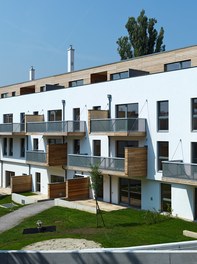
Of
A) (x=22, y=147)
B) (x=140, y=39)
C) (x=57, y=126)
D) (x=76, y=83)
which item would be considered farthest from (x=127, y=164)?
(x=140, y=39)

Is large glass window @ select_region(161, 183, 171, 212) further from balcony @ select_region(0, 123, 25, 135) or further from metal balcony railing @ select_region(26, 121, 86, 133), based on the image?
balcony @ select_region(0, 123, 25, 135)

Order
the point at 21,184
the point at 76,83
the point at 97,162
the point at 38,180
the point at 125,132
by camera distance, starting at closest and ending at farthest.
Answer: the point at 125,132
the point at 97,162
the point at 21,184
the point at 38,180
the point at 76,83

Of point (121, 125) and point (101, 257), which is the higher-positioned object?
point (121, 125)

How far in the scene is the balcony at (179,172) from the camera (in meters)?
18.3

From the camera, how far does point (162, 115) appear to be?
21.1 m

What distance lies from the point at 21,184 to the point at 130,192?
38.7 ft

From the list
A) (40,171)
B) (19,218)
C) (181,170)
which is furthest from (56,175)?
(181,170)

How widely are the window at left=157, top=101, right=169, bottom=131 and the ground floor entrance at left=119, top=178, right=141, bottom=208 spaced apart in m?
3.98

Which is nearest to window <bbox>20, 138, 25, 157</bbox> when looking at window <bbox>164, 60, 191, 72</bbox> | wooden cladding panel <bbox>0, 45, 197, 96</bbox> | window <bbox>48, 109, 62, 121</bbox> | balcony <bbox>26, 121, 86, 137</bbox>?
balcony <bbox>26, 121, 86, 137</bbox>

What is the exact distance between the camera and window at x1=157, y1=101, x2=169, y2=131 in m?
20.9

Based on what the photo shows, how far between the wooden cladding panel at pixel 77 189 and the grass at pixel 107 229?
8.30ft

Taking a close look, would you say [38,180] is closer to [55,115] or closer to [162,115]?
[55,115]

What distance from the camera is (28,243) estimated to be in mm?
13891

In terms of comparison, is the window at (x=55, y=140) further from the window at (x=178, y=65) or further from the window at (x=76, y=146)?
the window at (x=178, y=65)
